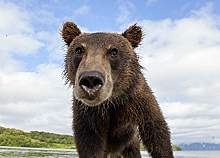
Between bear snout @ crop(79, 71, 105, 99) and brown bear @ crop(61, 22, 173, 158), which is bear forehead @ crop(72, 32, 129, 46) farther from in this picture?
bear snout @ crop(79, 71, 105, 99)

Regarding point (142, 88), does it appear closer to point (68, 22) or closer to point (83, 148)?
point (83, 148)

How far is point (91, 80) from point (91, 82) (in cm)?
4

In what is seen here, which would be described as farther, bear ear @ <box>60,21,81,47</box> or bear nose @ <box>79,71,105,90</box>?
bear ear @ <box>60,21,81,47</box>

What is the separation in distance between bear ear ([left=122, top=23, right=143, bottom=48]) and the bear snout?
218 cm

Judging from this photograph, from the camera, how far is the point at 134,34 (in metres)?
5.46

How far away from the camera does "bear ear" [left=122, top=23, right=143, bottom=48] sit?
5359 mm

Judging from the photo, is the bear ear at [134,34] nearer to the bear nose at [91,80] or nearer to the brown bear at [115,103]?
the brown bear at [115,103]

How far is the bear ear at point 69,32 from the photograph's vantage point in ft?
18.0

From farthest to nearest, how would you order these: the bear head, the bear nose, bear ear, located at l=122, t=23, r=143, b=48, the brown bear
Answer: bear ear, located at l=122, t=23, r=143, b=48 → the brown bear → the bear head → the bear nose

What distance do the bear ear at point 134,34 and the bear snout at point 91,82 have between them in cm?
218

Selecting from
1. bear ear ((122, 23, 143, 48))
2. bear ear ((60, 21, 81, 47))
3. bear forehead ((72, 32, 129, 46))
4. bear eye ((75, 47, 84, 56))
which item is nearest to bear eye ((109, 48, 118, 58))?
bear forehead ((72, 32, 129, 46))

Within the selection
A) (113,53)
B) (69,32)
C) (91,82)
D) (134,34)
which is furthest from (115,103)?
(69,32)

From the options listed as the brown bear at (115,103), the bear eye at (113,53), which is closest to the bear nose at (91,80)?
the brown bear at (115,103)

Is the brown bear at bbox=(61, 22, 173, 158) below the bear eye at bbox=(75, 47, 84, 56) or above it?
below
